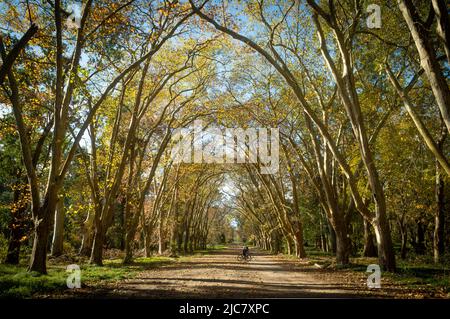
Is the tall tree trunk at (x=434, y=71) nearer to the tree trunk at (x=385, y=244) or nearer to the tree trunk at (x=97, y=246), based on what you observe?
the tree trunk at (x=385, y=244)

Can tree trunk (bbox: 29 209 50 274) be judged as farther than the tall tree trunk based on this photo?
Yes

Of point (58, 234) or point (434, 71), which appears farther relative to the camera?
point (58, 234)

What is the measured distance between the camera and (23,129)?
32.6ft

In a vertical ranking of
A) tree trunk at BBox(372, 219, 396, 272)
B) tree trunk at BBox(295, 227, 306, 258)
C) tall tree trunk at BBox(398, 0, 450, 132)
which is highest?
tall tree trunk at BBox(398, 0, 450, 132)

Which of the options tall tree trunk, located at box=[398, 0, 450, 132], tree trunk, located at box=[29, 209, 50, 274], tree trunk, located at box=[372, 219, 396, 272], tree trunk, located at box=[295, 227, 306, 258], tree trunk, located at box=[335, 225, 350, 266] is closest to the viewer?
tall tree trunk, located at box=[398, 0, 450, 132]

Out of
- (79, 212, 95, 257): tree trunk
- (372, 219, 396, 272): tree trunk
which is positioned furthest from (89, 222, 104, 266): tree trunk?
(372, 219, 396, 272): tree trunk

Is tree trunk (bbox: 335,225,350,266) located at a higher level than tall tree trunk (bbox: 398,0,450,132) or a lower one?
lower

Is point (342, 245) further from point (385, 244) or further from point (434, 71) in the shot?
point (434, 71)

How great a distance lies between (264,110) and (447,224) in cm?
2026

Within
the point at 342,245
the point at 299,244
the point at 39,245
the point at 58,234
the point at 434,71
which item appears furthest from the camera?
the point at 299,244

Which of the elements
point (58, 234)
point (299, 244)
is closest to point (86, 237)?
point (58, 234)

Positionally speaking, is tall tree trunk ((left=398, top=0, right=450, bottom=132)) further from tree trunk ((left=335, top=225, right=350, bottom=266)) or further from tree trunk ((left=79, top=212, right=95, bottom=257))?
tree trunk ((left=79, top=212, right=95, bottom=257))

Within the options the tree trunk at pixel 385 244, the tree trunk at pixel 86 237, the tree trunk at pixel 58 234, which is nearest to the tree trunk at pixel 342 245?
the tree trunk at pixel 385 244
